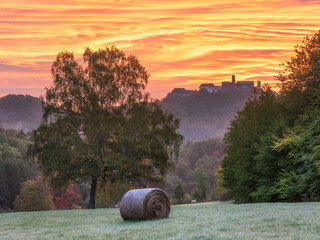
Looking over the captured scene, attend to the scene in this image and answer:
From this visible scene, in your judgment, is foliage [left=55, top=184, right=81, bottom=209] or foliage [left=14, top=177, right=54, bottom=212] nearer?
foliage [left=14, top=177, right=54, bottom=212]

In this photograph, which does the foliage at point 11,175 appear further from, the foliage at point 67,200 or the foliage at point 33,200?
the foliage at point 67,200

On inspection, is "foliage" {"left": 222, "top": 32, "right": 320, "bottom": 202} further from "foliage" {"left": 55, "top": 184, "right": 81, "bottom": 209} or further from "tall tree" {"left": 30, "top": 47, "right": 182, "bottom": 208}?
"foliage" {"left": 55, "top": 184, "right": 81, "bottom": 209}

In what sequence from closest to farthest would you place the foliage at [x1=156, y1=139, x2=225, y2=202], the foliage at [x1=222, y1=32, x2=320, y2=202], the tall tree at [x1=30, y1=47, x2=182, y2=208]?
the foliage at [x1=222, y1=32, x2=320, y2=202], the tall tree at [x1=30, y1=47, x2=182, y2=208], the foliage at [x1=156, y1=139, x2=225, y2=202]

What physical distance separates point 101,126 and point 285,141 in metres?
15.4

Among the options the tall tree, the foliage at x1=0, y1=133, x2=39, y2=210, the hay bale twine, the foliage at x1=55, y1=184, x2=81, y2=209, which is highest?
the tall tree

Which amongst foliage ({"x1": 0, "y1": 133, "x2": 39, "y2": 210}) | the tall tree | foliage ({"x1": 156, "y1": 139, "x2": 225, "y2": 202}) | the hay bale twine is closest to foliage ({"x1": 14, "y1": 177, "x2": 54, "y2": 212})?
foliage ({"x1": 0, "y1": 133, "x2": 39, "y2": 210})

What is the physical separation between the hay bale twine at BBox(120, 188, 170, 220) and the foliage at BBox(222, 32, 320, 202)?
14.0 metres

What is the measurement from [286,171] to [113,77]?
17.2 meters

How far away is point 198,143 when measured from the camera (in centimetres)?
19538

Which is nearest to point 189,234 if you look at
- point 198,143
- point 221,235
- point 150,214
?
point 221,235

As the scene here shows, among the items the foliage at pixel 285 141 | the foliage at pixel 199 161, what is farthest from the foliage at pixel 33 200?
the foliage at pixel 199 161

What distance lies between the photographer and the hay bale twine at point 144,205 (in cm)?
1975

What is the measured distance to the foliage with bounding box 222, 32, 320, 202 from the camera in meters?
32.9

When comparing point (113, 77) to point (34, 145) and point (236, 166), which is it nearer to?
point (34, 145)
